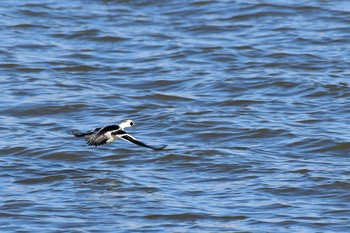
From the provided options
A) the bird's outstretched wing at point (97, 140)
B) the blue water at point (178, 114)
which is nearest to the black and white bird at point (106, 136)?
the bird's outstretched wing at point (97, 140)

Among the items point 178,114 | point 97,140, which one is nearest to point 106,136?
point 97,140

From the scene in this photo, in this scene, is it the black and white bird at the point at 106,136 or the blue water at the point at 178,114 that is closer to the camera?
the blue water at the point at 178,114

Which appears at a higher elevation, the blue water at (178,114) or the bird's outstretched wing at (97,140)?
the bird's outstretched wing at (97,140)

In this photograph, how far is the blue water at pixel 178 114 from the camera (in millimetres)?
10094

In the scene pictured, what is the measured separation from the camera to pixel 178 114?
44.4 feet

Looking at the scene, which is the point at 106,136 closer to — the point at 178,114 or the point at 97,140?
the point at 97,140

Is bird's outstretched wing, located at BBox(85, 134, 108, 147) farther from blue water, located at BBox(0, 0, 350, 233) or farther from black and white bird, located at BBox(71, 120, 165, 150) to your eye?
blue water, located at BBox(0, 0, 350, 233)

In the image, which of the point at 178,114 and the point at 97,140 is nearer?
the point at 97,140

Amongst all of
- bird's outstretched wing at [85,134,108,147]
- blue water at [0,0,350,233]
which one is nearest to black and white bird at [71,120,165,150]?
bird's outstretched wing at [85,134,108,147]

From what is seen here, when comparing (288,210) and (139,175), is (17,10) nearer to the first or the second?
(139,175)

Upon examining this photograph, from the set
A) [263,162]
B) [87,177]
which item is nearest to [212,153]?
[263,162]

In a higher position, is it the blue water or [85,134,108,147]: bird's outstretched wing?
[85,134,108,147]: bird's outstretched wing

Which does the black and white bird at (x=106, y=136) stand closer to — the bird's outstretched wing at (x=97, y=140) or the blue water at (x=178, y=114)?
the bird's outstretched wing at (x=97, y=140)

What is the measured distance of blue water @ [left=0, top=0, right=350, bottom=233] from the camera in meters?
10.1
